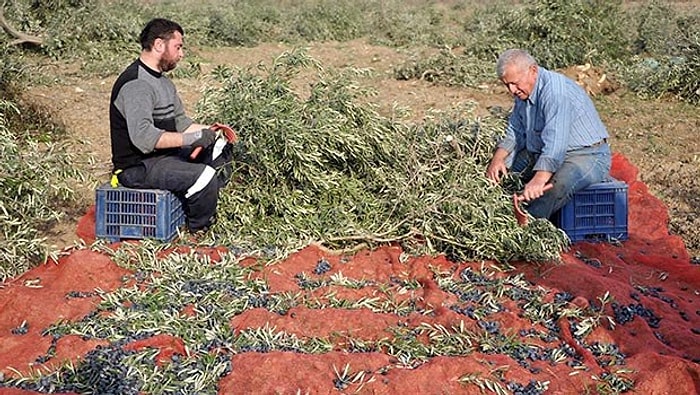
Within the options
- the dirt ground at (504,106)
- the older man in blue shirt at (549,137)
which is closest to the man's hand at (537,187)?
the older man in blue shirt at (549,137)

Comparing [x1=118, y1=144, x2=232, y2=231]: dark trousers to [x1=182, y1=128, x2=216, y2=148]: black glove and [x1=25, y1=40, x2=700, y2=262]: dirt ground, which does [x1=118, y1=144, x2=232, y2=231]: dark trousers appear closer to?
[x1=182, y1=128, x2=216, y2=148]: black glove

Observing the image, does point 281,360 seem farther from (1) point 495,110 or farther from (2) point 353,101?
(1) point 495,110

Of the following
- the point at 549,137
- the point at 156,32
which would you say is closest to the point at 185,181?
the point at 156,32

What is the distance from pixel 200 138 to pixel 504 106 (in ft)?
16.3

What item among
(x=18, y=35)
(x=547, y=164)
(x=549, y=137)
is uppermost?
(x=549, y=137)

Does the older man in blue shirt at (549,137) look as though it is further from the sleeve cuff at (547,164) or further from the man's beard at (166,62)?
the man's beard at (166,62)

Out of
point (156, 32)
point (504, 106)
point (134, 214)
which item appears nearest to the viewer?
point (134, 214)

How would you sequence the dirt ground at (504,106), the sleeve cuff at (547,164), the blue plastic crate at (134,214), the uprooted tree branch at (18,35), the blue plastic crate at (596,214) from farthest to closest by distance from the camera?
the uprooted tree branch at (18,35), the dirt ground at (504,106), the blue plastic crate at (596,214), the sleeve cuff at (547,164), the blue plastic crate at (134,214)

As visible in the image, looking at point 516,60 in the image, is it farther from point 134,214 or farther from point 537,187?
point 134,214

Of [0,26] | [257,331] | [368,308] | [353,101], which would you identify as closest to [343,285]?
[368,308]

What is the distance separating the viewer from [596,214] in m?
5.45

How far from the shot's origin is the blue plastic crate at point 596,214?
17.7ft

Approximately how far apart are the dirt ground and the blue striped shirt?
2.54 ft

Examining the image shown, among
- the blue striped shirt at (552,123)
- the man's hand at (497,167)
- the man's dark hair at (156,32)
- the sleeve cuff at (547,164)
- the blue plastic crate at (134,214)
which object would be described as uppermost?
the man's dark hair at (156,32)
